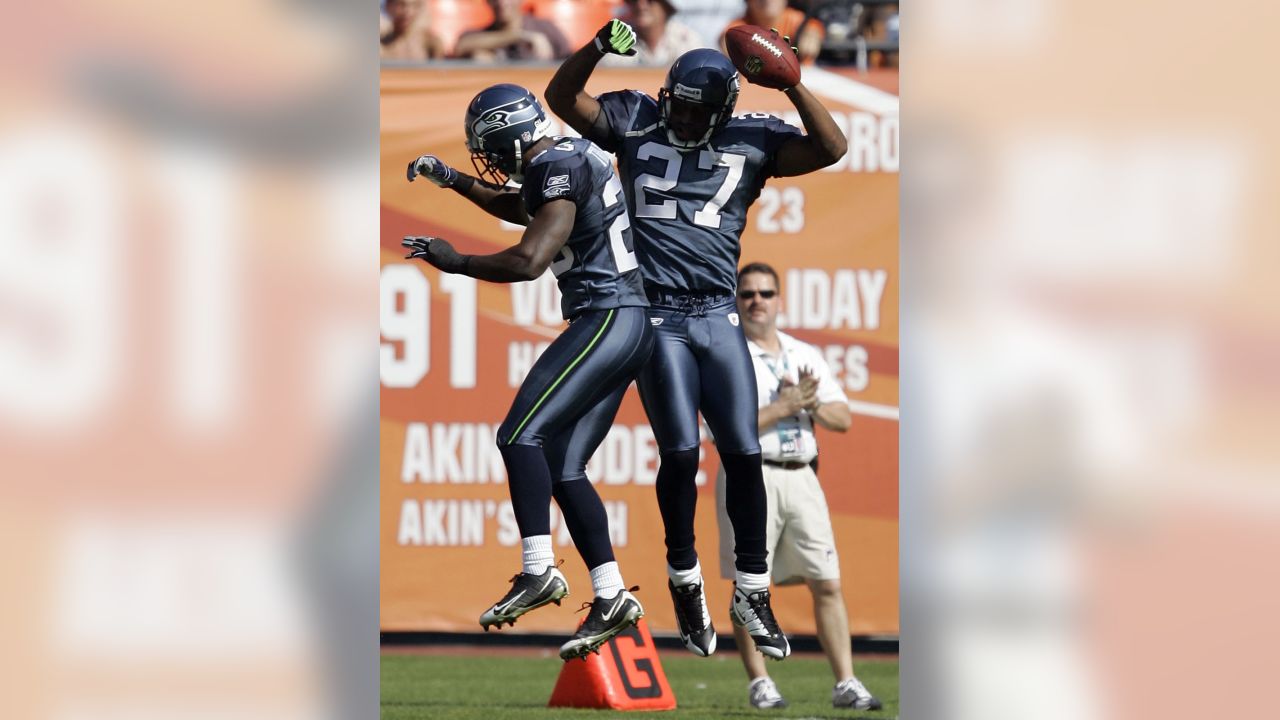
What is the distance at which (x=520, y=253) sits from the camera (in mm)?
5441

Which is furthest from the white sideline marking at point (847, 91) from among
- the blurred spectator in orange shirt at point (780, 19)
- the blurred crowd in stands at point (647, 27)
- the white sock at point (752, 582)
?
the white sock at point (752, 582)

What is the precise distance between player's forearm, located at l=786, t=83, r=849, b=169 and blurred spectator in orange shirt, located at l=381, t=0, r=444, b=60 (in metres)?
6.77

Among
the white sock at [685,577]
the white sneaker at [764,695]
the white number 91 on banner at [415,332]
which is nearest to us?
the white sock at [685,577]

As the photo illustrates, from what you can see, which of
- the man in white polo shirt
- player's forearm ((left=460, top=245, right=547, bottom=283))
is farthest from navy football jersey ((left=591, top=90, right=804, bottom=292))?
the man in white polo shirt

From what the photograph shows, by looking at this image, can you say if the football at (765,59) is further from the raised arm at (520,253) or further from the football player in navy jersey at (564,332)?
the raised arm at (520,253)

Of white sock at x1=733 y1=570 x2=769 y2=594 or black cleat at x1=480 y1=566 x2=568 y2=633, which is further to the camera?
white sock at x1=733 y1=570 x2=769 y2=594

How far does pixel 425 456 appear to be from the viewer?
1094 cm

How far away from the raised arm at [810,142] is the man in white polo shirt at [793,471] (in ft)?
8.91

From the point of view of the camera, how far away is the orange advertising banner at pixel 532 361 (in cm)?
1080

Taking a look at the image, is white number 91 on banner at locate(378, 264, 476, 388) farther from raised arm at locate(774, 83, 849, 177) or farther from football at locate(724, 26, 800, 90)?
football at locate(724, 26, 800, 90)

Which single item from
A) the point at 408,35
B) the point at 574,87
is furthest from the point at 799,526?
the point at 408,35

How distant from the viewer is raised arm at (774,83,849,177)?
5738mm
